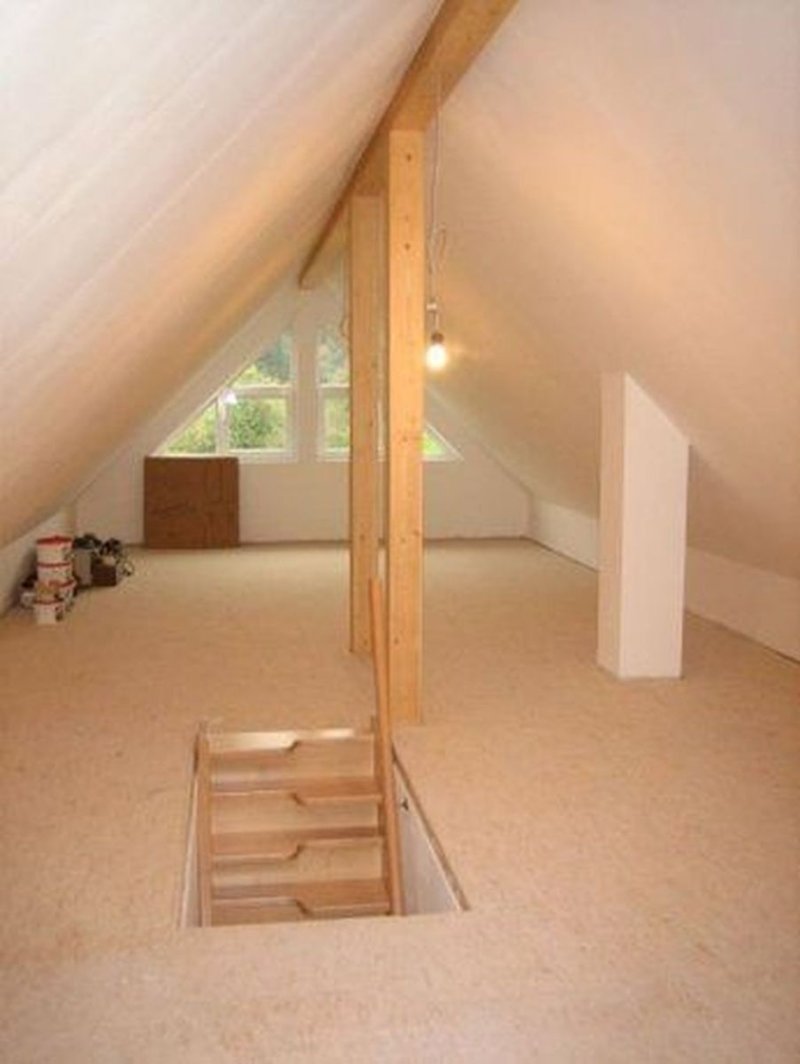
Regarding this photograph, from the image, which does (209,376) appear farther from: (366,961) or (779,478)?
(366,961)

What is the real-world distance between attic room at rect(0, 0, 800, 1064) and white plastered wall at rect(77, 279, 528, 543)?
220cm

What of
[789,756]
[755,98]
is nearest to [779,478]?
[789,756]

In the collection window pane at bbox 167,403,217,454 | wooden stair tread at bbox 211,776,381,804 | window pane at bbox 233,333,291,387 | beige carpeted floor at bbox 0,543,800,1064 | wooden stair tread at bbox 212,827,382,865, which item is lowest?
wooden stair tread at bbox 212,827,382,865

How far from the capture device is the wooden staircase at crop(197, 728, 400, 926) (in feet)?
12.6

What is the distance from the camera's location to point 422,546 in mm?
4410

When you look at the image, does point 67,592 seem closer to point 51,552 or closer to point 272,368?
point 51,552

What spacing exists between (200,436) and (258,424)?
536 millimetres

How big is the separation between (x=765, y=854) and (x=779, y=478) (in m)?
1.83

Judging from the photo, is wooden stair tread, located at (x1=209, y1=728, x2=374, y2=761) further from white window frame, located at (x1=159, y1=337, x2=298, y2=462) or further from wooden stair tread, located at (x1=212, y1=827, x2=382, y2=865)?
white window frame, located at (x1=159, y1=337, x2=298, y2=462)

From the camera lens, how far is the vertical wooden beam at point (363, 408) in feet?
18.3

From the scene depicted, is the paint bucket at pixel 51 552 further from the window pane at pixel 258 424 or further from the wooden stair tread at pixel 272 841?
the window pane at pixel 258 424

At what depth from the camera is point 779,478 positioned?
14.6 feet

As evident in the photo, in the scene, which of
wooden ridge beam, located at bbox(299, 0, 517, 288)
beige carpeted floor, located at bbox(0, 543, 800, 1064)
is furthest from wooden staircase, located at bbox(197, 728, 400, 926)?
wooden ridge beam, located at bbox(299, 0, 517, 288)

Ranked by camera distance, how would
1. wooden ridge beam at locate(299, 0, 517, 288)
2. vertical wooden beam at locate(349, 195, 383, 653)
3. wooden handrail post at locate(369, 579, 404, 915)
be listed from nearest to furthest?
1. wooden ridge beam at locate(299, 0, 517, 288)
2. wooden handrail post at locate(369, 579, 404, 915)
3. vertical wooden beam at locate(349, 195, 383, 653)
